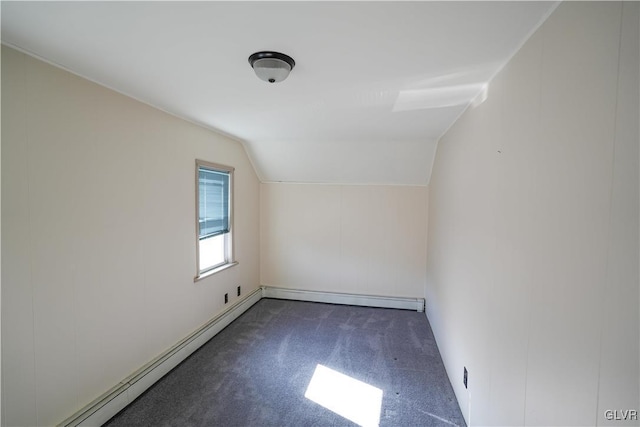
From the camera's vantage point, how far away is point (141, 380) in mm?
2328

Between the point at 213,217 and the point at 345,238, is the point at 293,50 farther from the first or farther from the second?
the point at 345,238

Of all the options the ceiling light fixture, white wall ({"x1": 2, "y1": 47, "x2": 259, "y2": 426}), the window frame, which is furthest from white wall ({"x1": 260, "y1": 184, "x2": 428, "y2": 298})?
the ceiling light fixture

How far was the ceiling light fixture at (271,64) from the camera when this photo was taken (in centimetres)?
145

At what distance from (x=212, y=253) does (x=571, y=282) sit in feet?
10.9

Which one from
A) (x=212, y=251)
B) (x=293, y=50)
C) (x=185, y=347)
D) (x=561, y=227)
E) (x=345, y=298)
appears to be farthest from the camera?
(x=345, y=298)

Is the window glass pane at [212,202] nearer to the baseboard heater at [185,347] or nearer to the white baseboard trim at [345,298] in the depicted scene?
the baseboard heater at [185,347]

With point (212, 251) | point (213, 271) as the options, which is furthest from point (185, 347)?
point (212, 251)

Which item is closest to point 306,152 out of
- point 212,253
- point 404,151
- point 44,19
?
point 404,151

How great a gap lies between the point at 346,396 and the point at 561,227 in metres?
2.09

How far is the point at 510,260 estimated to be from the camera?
1.43 m

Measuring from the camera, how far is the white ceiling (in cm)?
112

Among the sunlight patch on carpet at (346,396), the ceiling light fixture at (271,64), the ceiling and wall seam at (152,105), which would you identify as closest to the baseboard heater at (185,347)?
the sunlight patch on carpet at (346,396)

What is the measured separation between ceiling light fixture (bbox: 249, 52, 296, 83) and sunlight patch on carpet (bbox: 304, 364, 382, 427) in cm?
239

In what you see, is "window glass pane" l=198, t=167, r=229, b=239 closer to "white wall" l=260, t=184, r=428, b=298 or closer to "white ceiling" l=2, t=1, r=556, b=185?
"white ceiling" l=2, t=1, r=556, b=185
